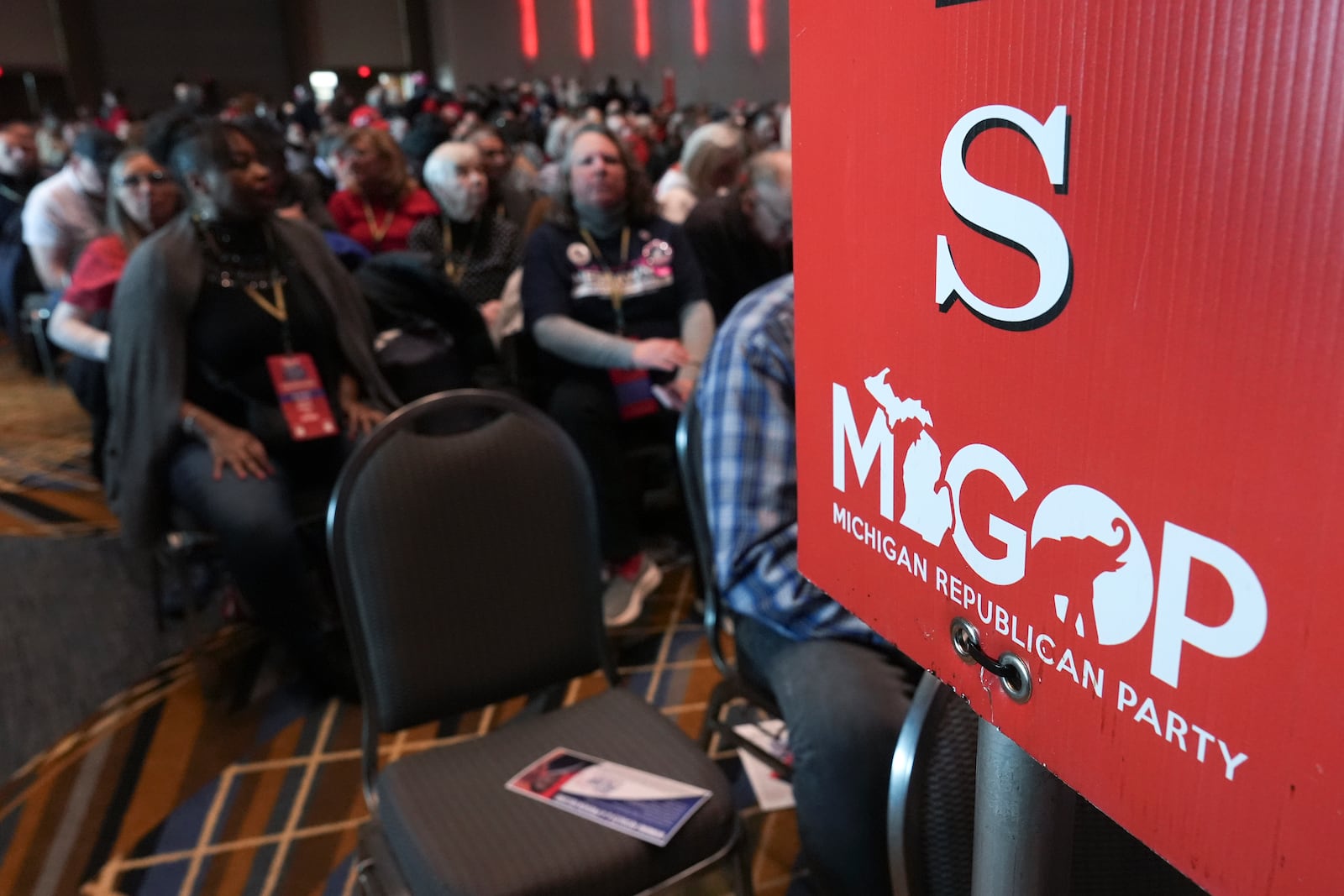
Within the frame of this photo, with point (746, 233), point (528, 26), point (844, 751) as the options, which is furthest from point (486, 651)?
point (528, 26)

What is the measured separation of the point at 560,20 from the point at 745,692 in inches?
591

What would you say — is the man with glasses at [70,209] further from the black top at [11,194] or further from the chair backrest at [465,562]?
the chair backrest at [465,562]

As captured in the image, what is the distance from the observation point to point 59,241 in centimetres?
386

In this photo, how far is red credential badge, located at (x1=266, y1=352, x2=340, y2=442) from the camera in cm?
230

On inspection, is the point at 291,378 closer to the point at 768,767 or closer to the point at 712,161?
the point at 768,767

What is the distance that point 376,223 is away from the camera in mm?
3678

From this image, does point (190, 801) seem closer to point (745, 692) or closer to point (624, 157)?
point (745, 692)

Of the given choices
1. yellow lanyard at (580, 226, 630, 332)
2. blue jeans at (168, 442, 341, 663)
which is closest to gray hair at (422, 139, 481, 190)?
yellow lanyard at (580, 226, 630, 332)

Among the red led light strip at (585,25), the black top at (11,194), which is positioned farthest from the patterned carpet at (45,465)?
the red led light strip at (585,25)

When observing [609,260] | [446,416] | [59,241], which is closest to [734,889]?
[446,416]

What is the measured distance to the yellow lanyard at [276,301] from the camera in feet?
7.61

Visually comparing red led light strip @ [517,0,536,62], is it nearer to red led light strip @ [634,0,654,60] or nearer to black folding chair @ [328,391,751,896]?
red led light strip @ [634,0,654,60]

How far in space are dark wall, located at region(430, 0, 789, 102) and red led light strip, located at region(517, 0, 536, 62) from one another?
9cm

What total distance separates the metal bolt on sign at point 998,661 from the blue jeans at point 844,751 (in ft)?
2.81
